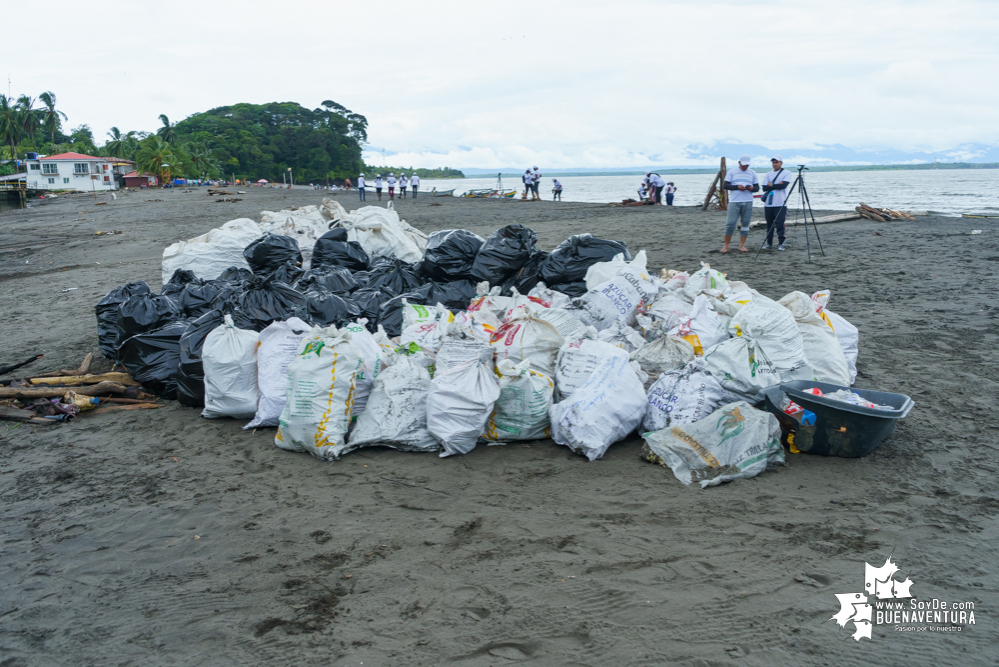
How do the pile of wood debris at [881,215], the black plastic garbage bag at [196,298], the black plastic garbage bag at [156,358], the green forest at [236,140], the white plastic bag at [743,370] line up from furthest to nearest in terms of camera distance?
1. the green forest at [236,140]
2. the pile of wood debris at [881,215]
3. the black plastic garbage bag at [196,298]
4. the black plastic garbage bag at [156,358]
5. the white plastic bag at [743,370]

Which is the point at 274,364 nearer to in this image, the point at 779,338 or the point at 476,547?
the point at 476,547

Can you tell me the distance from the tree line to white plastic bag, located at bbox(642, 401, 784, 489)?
6439 centimetres

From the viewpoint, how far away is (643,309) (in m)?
4.36

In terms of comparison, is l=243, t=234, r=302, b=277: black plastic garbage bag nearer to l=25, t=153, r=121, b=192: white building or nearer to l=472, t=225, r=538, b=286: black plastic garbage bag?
l=472, t=225, r=538, b=286: black plastic garbage bag

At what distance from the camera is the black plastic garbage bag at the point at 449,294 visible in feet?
15.6

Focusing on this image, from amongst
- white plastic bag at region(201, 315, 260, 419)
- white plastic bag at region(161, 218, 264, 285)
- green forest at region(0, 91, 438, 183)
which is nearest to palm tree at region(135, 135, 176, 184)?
green forest at region(0, 91, 438, 183)

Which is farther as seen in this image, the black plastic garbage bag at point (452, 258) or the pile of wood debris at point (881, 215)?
the pile of wood debris at point (881, 215)

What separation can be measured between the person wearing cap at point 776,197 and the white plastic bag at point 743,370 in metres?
5.93

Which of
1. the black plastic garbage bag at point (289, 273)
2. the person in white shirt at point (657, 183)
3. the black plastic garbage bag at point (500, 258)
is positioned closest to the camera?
the black plastic garbage bag at point (500, 258)

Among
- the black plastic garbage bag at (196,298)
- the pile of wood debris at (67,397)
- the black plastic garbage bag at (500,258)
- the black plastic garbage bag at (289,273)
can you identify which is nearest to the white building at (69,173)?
the black plastic garbage bag at (289,273)

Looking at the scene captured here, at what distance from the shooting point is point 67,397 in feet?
13.2

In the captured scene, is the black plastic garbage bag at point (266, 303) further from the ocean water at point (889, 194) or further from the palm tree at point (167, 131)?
the palm tree at point (167, 131)

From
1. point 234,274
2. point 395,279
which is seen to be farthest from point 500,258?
point 234,274

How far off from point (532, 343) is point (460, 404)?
2.14 feet
